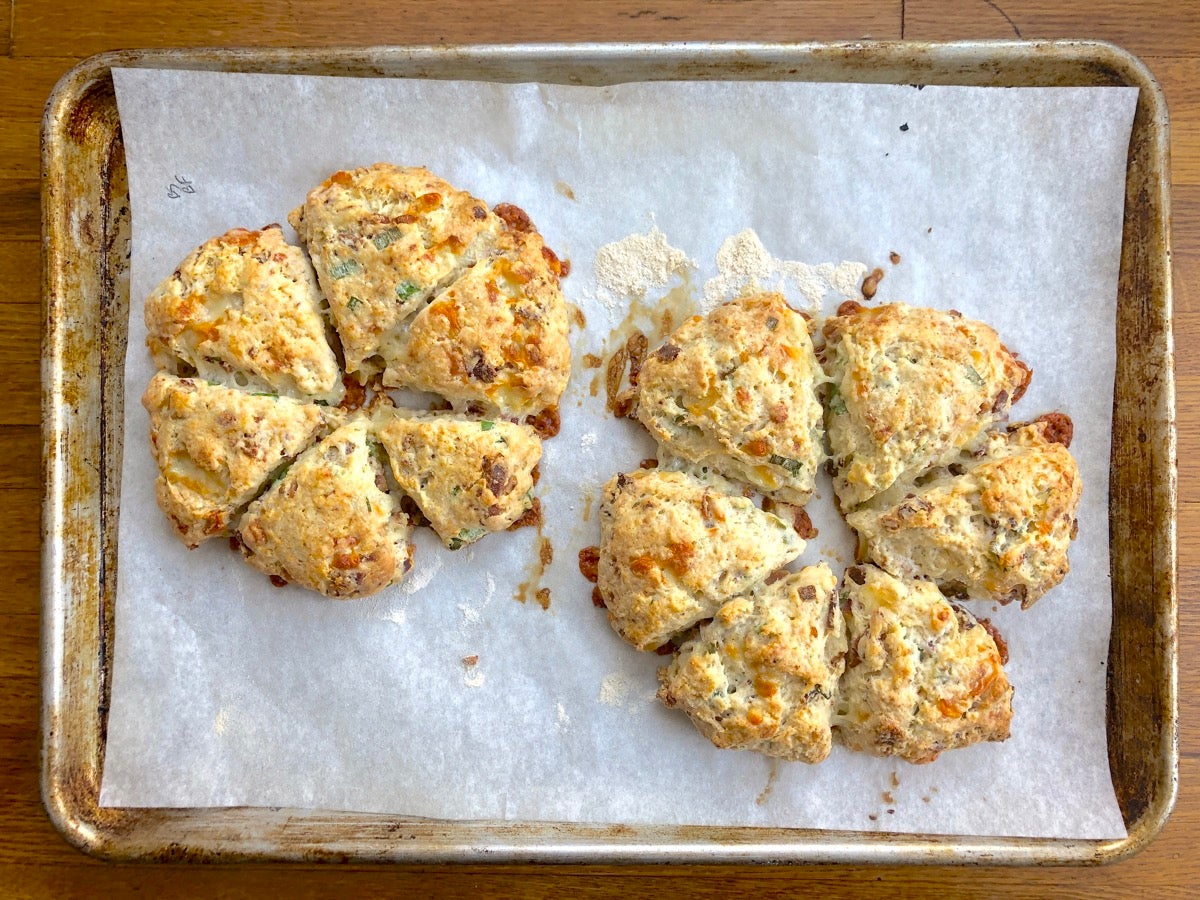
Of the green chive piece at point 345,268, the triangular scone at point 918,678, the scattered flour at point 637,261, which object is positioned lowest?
the triangular scone at point 918,678

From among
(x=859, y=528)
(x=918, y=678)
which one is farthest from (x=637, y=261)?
(x=918, y=678)

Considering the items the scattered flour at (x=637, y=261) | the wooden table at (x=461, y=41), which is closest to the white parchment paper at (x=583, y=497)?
the scattered flour at (x=637, y=261)

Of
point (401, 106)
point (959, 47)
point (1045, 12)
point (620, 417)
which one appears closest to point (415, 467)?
point (620, 417)

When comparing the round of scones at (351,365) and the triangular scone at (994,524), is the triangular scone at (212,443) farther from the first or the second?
the triangular scone at (994,524)

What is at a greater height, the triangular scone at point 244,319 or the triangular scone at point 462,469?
the triangular scone at point 244,319

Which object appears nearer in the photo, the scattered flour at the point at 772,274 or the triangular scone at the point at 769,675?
the triangular scone at the point at 769,675

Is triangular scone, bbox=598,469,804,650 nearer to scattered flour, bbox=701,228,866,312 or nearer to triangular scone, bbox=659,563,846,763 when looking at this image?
triangular scone, bbox=659,563,846,763

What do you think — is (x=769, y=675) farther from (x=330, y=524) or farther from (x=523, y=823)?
(x=330, y=524)

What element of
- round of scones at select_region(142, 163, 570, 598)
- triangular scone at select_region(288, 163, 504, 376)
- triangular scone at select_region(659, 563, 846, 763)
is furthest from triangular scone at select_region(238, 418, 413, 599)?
triangular scone at select_region(659, 563, 846, 763)

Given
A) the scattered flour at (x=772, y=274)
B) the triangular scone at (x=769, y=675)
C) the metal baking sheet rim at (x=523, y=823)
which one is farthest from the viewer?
the scattered flour at (x=772, y=274)
